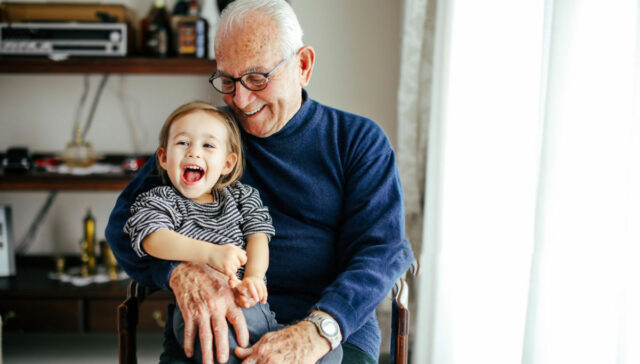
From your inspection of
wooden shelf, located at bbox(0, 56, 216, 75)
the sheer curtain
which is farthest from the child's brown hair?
wooden shelf, located at bbox(0, 56, 216, 75)

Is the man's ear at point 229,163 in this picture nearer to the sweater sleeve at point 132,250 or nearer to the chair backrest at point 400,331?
the sweater sleeve at point 132,250

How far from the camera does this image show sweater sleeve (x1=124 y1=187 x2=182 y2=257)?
120 centimetres

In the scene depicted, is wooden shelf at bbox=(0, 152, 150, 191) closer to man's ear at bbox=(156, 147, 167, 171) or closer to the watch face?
man's ear at bbox=(156, 147, 167, 171)

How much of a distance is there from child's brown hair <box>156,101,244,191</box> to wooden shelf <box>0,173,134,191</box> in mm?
1316

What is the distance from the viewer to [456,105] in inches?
75.7

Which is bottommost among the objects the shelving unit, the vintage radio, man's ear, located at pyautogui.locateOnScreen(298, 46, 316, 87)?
the shelving unit

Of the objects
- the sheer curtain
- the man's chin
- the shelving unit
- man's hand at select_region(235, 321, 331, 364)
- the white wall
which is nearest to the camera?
the sheer curtain

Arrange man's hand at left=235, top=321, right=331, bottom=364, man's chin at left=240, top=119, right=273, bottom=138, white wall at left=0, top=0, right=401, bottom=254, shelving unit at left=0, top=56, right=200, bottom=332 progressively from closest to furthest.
Result: 1. man's hand at left=235, top=321, right=331, bottom=364
2. man's chin at left=240, top=119, right=273, bottom=138
3. shelving unit at left=0, top=56, right=200, bottom=332
4. white wall at left=0, top=0, right=401, bottom=254

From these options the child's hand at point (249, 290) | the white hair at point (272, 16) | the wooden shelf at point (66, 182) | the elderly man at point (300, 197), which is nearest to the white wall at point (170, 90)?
the wooden shelf at point (66, 182)

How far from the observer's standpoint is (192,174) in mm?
1281

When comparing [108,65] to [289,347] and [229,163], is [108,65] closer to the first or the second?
[229,163]

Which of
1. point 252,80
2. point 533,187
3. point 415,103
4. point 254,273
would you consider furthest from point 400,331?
point 415,103

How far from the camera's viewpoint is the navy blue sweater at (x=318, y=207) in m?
1.38

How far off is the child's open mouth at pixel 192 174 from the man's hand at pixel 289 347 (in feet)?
1.32
